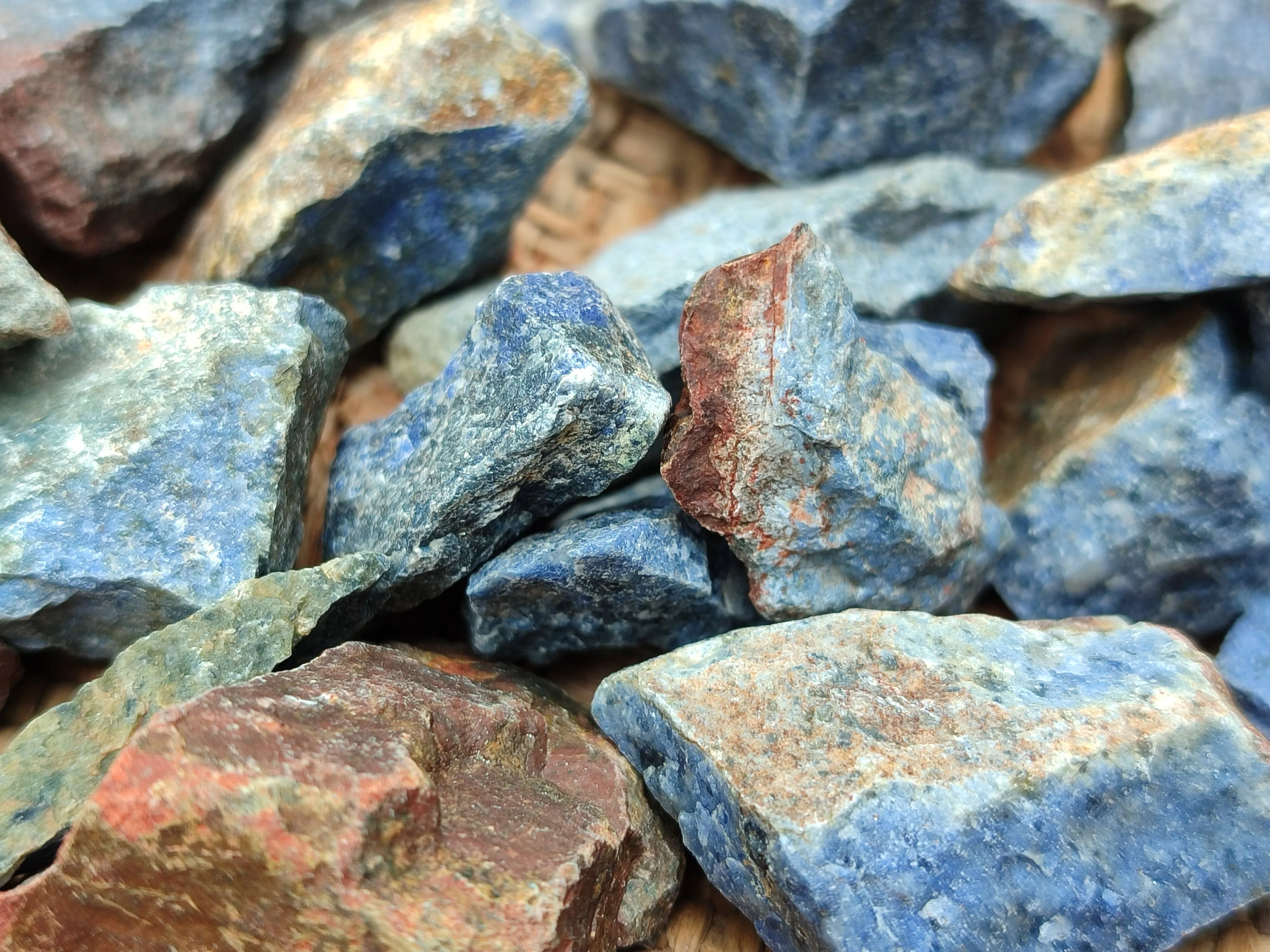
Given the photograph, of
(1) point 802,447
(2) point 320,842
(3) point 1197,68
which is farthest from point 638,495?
(3) point 1197,68

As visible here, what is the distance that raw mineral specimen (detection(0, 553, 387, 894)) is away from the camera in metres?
1.17

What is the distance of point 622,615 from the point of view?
138 cm

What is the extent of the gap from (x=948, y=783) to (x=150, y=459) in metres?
1.05

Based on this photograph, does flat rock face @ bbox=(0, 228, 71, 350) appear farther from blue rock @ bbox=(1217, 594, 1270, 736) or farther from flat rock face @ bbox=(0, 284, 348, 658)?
blue rock @ bbox=(1217, 594, 1270, 736)

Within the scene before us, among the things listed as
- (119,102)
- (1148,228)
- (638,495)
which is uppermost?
(119,102)

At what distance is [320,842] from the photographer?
92cm

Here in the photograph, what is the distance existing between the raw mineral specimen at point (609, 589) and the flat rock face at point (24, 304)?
646 mm

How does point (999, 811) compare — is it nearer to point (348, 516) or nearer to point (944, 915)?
point (944, 915)

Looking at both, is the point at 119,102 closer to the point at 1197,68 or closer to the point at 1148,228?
the point at 1148,228

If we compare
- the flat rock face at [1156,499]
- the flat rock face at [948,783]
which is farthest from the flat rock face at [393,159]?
the flat rock face at [1156,499]

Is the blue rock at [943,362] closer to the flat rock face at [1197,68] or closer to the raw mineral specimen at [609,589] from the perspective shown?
the raw mineral specimen at [609,589]

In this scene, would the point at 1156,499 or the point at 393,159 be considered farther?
the point at 393,159

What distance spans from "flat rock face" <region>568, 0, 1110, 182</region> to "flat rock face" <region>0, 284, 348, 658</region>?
93 centimetres

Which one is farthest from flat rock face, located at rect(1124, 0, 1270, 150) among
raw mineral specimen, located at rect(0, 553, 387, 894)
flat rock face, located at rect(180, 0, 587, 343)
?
raw mineral specimen, located at rect(0, 553, 387, 894)
